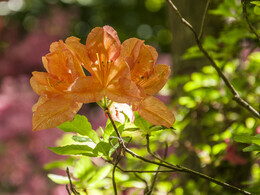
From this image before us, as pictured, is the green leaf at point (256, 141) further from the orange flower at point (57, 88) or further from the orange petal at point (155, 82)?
the orange flower at point (57, 88)

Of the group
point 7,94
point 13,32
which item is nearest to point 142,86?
point 7,94

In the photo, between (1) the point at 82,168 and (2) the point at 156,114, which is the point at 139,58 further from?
(1) the point at 82,168

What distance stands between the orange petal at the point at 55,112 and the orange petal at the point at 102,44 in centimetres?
8

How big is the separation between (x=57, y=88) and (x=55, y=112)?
0.04m

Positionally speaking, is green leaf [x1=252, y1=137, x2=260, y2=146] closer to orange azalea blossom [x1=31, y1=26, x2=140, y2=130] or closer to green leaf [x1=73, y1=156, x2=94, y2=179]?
orange azalea blossom [x1=31, y1=26, x2=140, y2=130]

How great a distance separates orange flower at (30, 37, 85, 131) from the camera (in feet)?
1.55

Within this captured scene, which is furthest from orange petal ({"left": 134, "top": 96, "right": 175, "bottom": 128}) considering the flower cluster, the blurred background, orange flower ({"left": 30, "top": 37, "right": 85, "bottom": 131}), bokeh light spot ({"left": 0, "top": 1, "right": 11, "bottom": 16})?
bokeh light spot ({"left": 0, "top": 1, "right": 11, "bottom": 16})

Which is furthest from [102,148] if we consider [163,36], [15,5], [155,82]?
[15,5]

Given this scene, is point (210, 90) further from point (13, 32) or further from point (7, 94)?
point (13, 32)

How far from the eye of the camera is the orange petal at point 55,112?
0.47 metres

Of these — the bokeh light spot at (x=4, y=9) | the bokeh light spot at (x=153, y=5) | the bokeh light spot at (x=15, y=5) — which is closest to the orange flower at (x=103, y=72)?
the bokeh light spot at (x=153, y=5)

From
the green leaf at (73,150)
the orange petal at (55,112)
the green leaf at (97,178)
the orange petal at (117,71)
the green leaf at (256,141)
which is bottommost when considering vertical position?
the green leaf at (97,178)

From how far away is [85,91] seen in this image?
0.46 m

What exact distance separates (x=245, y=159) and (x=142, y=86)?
2.02 feet
